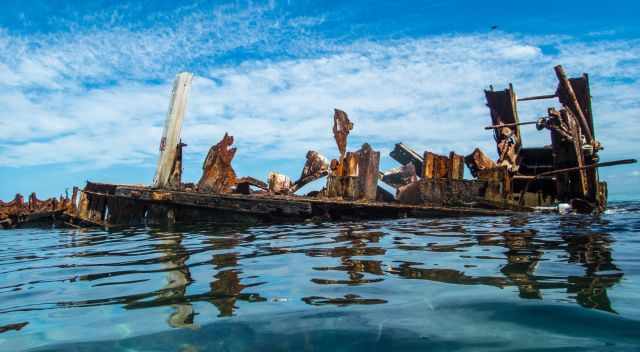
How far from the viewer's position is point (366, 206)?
10969 mm

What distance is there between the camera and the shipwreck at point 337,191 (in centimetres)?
1088

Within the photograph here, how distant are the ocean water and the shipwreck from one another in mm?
5411

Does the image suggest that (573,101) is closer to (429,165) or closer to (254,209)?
(429,165)

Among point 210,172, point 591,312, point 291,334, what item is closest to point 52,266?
point 291,334

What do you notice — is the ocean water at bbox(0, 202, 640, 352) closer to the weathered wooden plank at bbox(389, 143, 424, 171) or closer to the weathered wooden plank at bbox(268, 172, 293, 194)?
the weathered wooden plank at bbox(268, 172, 293, 194)

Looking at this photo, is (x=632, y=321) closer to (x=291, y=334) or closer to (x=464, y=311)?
(x=464, y=311)

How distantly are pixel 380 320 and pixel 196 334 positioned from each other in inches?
35.2

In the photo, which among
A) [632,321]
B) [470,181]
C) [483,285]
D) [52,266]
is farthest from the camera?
[470,181]

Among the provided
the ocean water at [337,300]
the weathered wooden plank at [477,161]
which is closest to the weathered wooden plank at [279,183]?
the weathered wooden plank at [477,161]

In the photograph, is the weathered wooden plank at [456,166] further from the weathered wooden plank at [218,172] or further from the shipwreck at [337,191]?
the weathered wooden plank at [218,172]

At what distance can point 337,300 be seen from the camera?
9.00 feet

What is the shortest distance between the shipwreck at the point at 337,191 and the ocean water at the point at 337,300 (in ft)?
17.8

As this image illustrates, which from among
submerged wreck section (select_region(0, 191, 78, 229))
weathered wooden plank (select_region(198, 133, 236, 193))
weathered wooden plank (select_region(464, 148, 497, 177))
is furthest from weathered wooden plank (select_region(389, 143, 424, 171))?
submerged wreck section (select_region(0, 191, 78, 229))

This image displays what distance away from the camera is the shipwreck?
10.9 metres
